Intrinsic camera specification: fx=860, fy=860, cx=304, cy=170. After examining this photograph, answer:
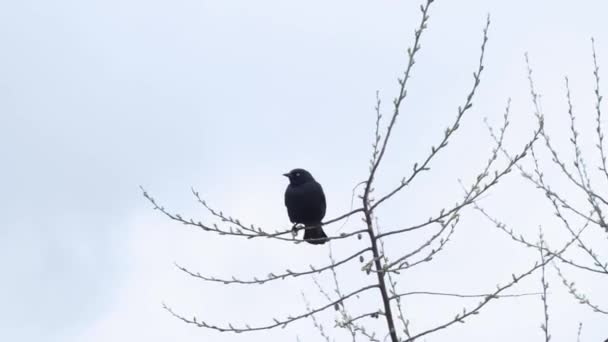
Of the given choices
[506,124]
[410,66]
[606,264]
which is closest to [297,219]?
[606,264]

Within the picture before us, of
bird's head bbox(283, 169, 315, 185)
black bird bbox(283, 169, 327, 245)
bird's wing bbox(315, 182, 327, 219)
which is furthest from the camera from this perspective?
bird's head bbox(283, 169, 315, 185)

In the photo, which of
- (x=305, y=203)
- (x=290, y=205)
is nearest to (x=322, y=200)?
(x=305, y=203)

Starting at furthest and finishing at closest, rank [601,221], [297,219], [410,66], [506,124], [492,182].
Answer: [297,219], [601,221], [506,124], [492,182], [410,66]

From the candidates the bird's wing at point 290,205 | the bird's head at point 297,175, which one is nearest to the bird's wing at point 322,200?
the bird's head at point 297,175

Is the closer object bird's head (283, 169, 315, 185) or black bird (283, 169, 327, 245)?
black bird (283, 169, 327, 245)

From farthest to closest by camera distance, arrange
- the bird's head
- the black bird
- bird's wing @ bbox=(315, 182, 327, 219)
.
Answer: the bird's head, bird's wing @ bbox=(315, 182, 327, 219), the black bird

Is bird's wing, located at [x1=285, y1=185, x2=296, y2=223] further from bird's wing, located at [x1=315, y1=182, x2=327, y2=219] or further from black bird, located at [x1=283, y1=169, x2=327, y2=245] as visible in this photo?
bird's wing, located at [x1=315, y1=182, x2=327, y2=219]

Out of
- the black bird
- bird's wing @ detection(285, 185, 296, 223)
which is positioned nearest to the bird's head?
the black bird

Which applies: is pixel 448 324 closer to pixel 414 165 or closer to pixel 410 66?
pixel 414 165

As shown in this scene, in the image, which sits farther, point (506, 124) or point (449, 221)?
point (506, 124)

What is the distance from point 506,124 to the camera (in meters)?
4.84

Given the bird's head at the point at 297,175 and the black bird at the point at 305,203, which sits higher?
the bird's head at the point at 297,175

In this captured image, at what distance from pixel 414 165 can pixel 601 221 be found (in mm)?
2252

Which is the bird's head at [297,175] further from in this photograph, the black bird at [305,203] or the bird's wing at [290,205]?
the bird's wing at [290,205]
